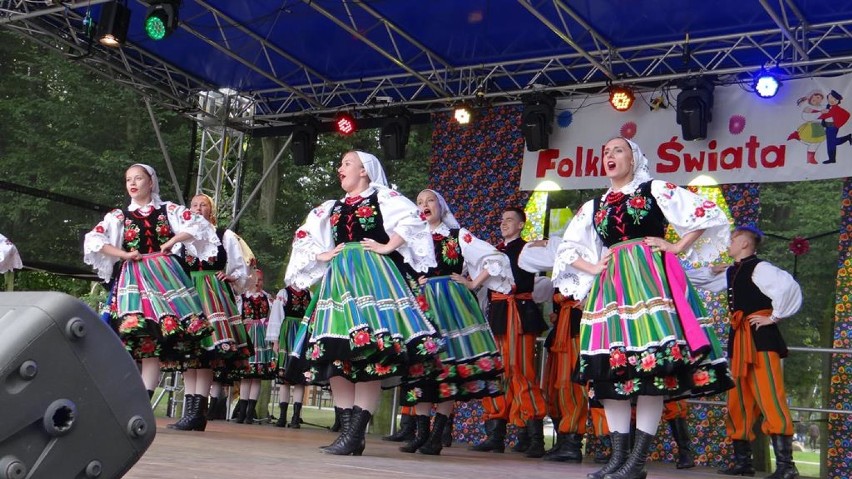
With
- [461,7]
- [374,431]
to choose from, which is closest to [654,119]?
[461,7]

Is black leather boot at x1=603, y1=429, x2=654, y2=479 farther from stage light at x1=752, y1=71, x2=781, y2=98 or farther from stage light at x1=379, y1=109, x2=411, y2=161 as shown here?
stage light at x1=379, y1=109, x2=411, y2=161

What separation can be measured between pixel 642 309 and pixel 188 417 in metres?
2.72

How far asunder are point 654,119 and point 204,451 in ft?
16.6

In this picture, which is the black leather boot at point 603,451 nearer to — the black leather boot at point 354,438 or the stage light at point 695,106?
the stage light at point 695,106

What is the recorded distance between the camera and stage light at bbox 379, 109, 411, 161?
8.17 meters

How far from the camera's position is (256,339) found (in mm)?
8414

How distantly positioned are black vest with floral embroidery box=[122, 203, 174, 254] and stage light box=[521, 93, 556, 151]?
3.49 metres

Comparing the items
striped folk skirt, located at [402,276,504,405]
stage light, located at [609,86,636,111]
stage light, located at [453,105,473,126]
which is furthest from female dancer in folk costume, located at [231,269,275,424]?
striped folk skirt, located at [402,276,504,405]

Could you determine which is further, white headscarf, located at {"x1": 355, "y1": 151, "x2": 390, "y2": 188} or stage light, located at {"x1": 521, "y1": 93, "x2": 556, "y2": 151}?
stage light, located at {"x1": 521, "y1": 93, "x2": 556, "y2": 151}

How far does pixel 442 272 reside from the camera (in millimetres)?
5254

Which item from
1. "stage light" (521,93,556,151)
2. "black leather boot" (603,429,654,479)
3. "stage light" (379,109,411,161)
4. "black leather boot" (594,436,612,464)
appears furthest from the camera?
"stage light" (379,109,411,161)

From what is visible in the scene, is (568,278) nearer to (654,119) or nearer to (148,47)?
(654,119)

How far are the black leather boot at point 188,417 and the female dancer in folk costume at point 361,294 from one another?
51.4 inches

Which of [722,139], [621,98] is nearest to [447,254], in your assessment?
[621,98]
